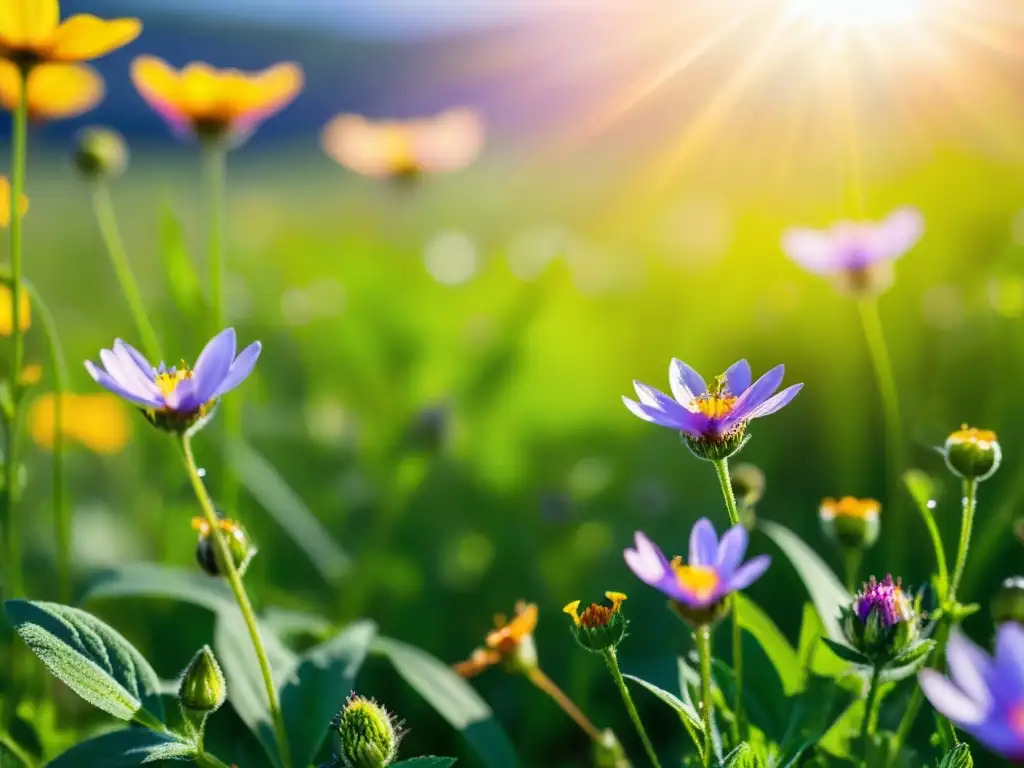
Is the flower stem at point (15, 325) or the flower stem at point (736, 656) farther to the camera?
the flower stem at point (15, 325)

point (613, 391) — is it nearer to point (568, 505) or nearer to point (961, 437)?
point (568, 505)

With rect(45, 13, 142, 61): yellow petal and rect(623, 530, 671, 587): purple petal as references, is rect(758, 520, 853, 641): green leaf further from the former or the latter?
rect(45, 13, 142, 61): yellow petal

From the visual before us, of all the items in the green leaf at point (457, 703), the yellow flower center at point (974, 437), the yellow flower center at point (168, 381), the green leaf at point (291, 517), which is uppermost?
the yellow flower center at point (168, 381)

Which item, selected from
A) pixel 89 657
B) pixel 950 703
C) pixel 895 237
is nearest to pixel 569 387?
pixel 895 237

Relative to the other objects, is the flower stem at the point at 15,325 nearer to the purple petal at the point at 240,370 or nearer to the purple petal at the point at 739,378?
the purple petal at the point at 240,370

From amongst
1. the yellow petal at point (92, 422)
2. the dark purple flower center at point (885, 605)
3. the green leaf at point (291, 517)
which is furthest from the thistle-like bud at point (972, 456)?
the yellow petal at point (92, 422)

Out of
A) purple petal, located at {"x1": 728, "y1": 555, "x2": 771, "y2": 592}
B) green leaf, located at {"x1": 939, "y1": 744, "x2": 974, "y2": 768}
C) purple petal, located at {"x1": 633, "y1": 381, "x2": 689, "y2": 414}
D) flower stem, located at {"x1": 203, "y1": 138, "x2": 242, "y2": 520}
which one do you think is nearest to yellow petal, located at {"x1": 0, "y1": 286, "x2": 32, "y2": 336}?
flower stem, located at {"x1": 203, "y1": 138, "x2": 242, "y2": 520}

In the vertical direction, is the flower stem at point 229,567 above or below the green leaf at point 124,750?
above

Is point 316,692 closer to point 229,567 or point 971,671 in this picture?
point 229,567
